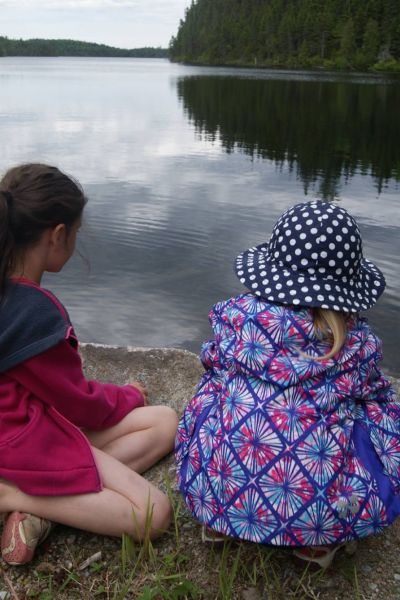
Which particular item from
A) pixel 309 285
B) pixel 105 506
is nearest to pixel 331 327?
pixel 309 285

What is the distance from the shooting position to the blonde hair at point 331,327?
1.87 metres

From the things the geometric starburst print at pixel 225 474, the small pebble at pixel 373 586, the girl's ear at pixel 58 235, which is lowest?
the small pebble at pixel 373 586

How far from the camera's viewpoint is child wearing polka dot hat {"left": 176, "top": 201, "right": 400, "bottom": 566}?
6.15 feet

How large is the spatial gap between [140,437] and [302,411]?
0.89 meters

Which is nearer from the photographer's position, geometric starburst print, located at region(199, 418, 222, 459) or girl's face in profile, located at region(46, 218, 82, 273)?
geometric starburst print, located at region(199, 418, 222, 459)

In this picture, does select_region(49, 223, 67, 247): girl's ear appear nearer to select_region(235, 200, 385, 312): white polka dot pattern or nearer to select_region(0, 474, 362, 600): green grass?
select_region(235, 200, 385, 312): white polka dot pattern

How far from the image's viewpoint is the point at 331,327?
189 cm

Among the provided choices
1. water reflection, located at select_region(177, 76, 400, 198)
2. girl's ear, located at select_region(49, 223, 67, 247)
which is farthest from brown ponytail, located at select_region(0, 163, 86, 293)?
water reflection, located at select_region(177, 76, 400, 198)

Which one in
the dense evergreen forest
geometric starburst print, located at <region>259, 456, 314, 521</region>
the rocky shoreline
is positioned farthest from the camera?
the dense evergreen forest

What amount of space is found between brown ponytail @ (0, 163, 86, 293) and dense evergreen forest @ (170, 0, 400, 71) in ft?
224

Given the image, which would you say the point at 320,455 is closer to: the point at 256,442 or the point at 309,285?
the point at 256,442

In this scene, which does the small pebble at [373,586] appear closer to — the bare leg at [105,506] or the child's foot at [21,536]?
the bare leg at [105,506]

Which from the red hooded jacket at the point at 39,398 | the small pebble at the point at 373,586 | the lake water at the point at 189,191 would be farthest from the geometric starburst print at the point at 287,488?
the lake water at the point at 189,191

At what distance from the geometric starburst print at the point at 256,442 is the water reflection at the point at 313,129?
909 centimetres
